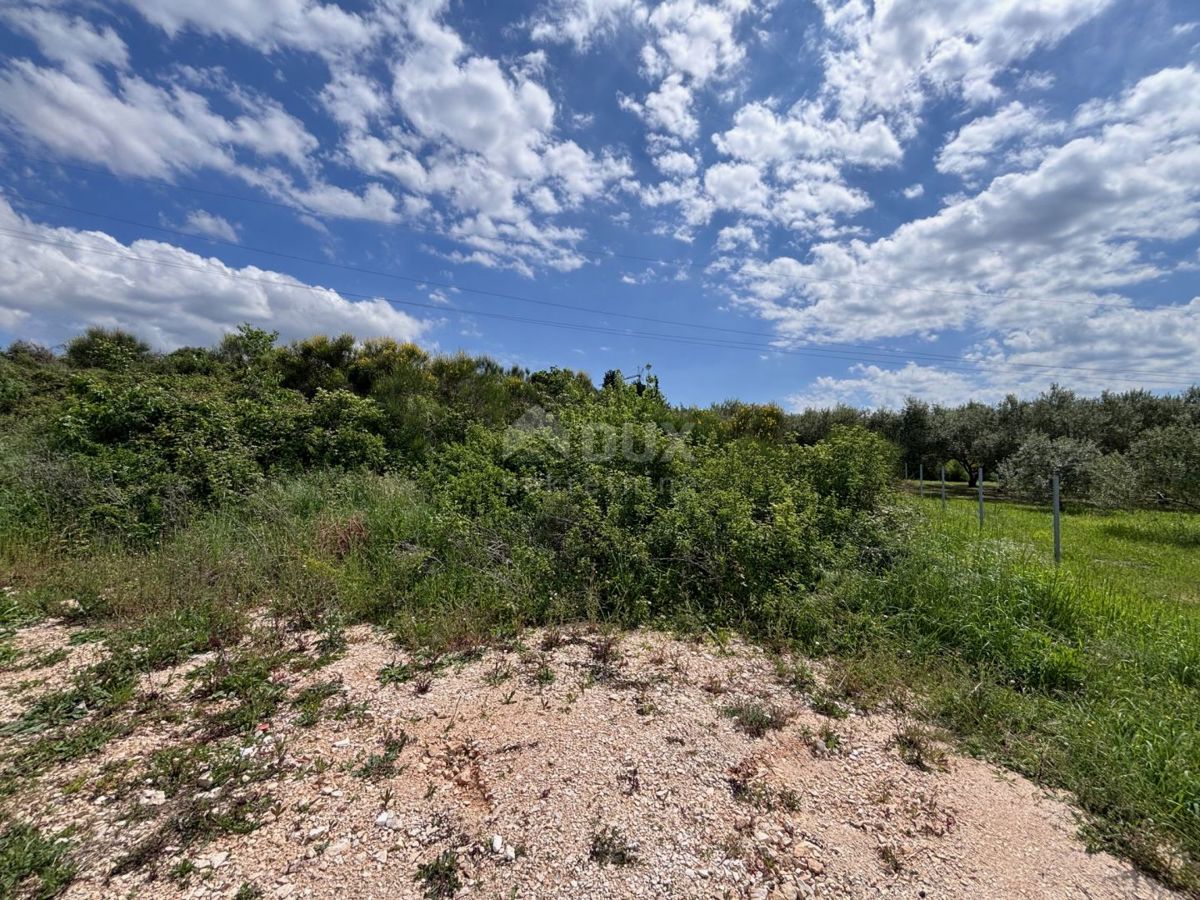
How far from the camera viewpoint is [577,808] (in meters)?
2.01

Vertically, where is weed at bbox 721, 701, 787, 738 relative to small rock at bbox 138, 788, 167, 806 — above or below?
above

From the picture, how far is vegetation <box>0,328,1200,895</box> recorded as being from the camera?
2.47 meters

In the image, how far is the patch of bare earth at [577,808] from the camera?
5.63 feet

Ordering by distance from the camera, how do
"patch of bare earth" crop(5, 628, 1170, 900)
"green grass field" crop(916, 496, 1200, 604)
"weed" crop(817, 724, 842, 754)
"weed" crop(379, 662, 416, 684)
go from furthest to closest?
"green grass field" crop(916, 496, 1200, 604), "weed" crop(379, 662, 416, 684), "weed" crop(817, 724, 842, 754), "patch of bare earth" crop(5, 628, 1170, 900)

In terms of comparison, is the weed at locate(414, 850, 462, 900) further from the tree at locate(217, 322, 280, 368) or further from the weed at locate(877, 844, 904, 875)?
the tree at locate(217, 322, 280, 368)

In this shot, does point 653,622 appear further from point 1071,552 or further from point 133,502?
point 1071,552

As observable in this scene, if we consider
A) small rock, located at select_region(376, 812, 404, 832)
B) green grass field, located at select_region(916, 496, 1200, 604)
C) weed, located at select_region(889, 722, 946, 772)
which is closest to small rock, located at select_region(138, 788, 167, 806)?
small rock, located at select_region(376, 812, 404, 832)

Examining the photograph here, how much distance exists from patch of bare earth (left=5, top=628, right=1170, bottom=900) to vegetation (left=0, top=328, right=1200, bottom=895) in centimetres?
10

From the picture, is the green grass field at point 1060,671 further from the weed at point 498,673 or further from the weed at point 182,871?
the weed at point 182,871

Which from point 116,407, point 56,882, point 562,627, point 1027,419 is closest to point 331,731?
point 56,882

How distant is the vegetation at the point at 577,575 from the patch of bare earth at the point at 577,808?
97 millimetres

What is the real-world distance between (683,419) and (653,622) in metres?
4.01

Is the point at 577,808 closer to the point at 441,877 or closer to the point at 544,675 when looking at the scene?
the point at 441,877

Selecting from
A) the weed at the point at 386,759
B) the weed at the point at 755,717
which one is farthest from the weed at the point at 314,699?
the weed at the point at 755,717
